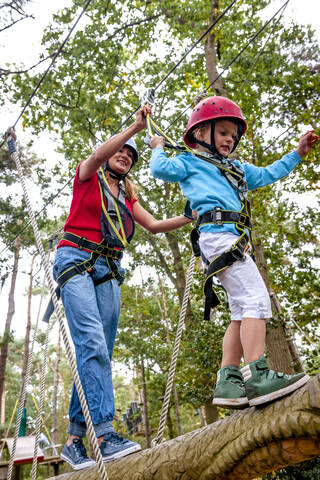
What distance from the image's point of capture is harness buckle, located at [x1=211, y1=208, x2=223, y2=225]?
2.06 meters

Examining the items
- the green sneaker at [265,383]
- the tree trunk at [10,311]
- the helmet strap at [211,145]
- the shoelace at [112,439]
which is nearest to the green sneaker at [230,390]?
the green sneaker at [265,383]

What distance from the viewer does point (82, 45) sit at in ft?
32.1

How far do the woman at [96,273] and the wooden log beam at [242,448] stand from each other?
0.15m

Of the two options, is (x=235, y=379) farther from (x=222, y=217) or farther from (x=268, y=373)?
(x=222, y=217)

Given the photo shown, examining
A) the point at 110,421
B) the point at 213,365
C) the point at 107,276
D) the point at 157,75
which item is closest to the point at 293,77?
the point at 157,75

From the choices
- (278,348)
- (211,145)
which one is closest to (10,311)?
(278,348)

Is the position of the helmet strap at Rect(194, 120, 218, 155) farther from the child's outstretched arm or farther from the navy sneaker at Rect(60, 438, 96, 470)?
the navy sneaker at Rect(60, 438, 96, 470)

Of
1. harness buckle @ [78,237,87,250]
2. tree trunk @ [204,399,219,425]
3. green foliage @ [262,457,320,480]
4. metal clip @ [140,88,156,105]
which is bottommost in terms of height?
green foliage @ [262,457,320,480]

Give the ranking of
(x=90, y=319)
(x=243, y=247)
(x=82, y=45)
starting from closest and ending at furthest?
1. (x=243, y=247)
2. (x=90, y=319)
3. (x=82, y=45)

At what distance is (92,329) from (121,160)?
47.1 inches

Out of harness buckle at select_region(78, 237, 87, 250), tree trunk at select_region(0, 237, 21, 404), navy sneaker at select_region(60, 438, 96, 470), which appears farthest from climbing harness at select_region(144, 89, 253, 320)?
tree trunk at select_region(0, 237, 21, 404)

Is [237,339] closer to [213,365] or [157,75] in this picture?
[213,365]

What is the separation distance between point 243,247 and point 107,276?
0.94 metres

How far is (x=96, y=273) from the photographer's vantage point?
249 centimetres
